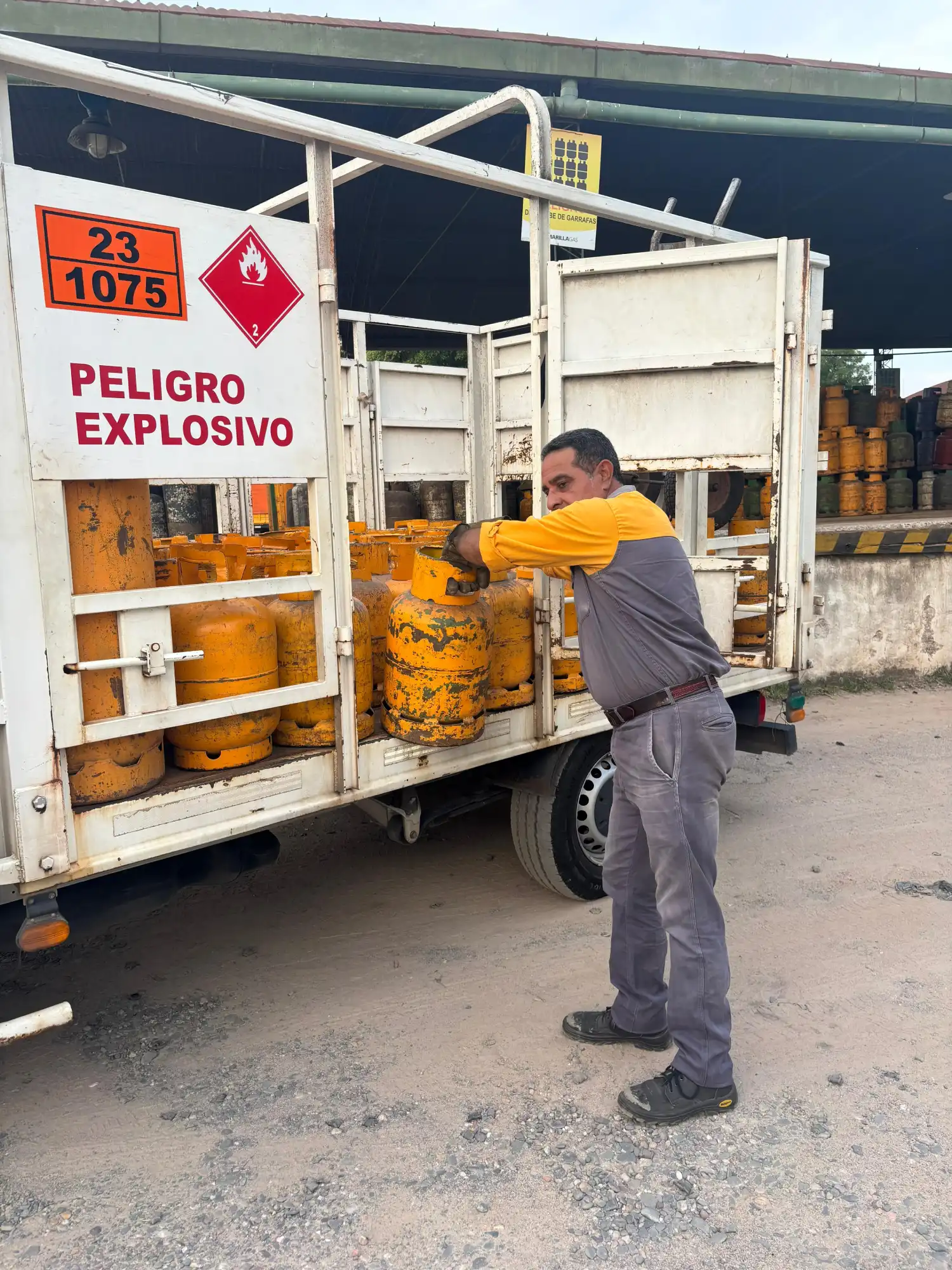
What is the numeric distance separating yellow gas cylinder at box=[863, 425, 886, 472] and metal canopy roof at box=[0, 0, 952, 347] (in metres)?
2.50

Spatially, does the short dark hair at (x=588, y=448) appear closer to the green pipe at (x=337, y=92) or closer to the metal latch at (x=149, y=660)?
the metal latch at (x=149, y=660)

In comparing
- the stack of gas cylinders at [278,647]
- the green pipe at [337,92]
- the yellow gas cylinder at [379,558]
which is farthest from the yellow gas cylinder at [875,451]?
the yellow gas cylinder at [379,558]

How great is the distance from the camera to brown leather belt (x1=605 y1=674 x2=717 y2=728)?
8.97 feet

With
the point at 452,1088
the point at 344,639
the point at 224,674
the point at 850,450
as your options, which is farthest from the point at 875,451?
the point at 224,674

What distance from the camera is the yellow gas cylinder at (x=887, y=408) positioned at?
1307 centimetres

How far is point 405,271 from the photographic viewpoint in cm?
1231

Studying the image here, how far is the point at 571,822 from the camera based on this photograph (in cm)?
396

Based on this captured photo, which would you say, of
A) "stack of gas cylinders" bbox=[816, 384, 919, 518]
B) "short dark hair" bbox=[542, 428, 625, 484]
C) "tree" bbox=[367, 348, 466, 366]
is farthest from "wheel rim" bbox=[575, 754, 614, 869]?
"tree" bbox=[367, 348, 466, 366]

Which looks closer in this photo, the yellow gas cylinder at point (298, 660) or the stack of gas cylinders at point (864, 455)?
the yellow gas cylinder at point (298, 660)

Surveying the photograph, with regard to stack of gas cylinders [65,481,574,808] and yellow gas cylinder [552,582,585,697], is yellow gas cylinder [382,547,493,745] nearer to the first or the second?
stack of gas cylinders [65,481,574,808]

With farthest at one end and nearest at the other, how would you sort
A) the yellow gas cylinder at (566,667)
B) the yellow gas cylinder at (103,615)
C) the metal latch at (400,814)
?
1. the yellow gas cylinder at (566,667)
2. the metal latch at (400,814)
3. the yellow gas cylinder at (103,615)

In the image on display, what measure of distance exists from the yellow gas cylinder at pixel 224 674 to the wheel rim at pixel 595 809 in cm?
166

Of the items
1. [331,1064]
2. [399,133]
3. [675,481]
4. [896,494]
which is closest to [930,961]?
[331,1064]

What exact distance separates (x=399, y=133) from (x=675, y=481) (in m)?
5.17
